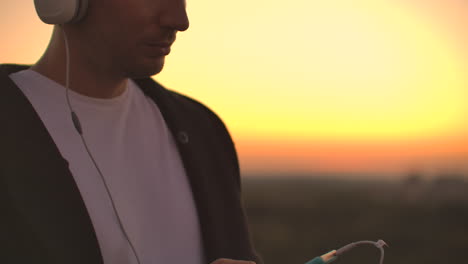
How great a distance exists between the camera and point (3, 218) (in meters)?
1.30

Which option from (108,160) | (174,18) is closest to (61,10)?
(174,18)

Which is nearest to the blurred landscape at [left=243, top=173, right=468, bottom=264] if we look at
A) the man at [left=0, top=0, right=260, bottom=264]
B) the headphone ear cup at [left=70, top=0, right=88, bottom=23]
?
the man at [left=0, top=0, right=260, bottom=264]

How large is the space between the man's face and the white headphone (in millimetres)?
39

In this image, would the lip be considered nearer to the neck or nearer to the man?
the man

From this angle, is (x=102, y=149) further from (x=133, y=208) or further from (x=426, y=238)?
(x=426, y=238)

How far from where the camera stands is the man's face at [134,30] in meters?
1.50

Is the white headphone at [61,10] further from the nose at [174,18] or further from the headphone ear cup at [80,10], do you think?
the nose at [174,18]

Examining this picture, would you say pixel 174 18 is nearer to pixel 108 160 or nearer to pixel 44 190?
pixel 108 160

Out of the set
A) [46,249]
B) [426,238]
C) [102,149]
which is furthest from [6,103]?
[426,238]

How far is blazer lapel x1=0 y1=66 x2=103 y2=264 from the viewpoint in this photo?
52.0 inches

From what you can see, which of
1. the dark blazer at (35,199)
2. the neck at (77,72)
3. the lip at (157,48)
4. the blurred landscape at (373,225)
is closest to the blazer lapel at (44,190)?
the dark blazer at (35,199)

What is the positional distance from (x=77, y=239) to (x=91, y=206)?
0.37 feet

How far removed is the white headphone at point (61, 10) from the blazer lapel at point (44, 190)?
0.84ft

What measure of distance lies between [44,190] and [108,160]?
0.76 ft
